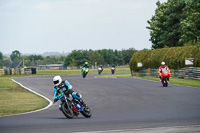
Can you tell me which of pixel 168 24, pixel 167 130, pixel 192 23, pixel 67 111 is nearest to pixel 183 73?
pixel 192 23

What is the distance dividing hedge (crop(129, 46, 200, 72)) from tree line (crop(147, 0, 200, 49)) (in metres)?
9.12

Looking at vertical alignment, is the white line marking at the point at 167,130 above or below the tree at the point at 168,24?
below

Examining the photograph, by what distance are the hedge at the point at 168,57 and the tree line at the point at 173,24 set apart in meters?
9.12

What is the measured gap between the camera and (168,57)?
158 ft

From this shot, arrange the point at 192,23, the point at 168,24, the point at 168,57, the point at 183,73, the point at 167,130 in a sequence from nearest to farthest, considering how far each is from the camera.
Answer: the point at 167,130
the point at 183,73
the point at 168,57
the point at 192,23
the point at 168,24

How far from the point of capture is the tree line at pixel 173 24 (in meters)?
61.5

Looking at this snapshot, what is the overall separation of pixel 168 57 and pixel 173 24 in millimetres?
26825

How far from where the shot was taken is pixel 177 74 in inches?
1802

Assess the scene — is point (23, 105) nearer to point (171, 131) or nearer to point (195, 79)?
point (171, 131)

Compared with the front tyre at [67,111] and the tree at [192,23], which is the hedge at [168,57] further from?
the front tyre at [67,111]

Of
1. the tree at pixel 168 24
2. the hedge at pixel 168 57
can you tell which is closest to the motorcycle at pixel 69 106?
the hedge at pixel 168 57

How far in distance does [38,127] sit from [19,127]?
47cm

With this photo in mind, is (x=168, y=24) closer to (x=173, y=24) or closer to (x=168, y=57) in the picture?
(x=173, y=24)

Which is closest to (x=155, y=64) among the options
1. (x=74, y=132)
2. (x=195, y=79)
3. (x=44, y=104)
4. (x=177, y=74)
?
(x=177, y=74)
